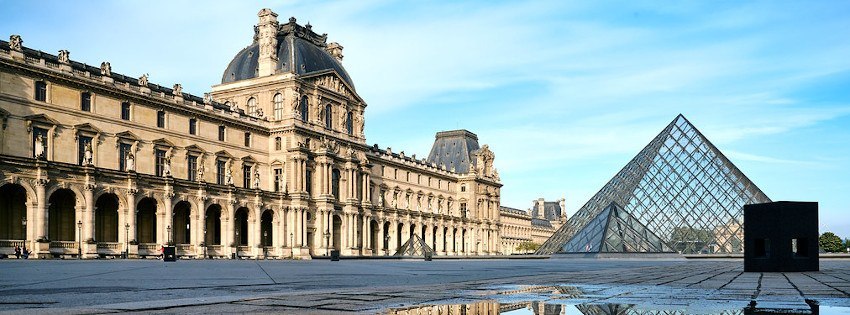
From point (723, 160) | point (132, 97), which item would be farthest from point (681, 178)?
point (132, 97)

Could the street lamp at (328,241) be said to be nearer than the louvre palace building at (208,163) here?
No

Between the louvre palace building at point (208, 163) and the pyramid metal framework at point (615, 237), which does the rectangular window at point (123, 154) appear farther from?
the pyramid metal framework at point (615, 237)

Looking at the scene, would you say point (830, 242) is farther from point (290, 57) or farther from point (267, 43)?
point (267, 43)

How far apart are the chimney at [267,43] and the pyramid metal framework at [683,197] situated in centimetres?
2710

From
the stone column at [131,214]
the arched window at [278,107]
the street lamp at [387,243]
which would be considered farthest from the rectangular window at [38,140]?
the street lamp at [387,243]

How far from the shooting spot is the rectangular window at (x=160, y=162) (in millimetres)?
54469

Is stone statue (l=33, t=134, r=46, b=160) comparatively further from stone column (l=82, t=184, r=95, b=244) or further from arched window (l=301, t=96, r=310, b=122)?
arched window (l=301, t=96, r=310, b=122)

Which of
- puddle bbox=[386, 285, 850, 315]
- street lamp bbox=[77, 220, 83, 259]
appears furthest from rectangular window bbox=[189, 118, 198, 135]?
puddle bbox=[386, 285, 850, 315]

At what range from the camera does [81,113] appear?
159 feet

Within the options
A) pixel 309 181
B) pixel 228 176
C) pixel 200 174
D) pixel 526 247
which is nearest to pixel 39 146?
pixel 200 174

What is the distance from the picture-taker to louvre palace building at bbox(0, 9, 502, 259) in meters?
44.0

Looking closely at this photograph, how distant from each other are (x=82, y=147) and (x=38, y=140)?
5017mm

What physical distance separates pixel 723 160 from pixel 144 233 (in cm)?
4056

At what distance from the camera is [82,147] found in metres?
48.8
